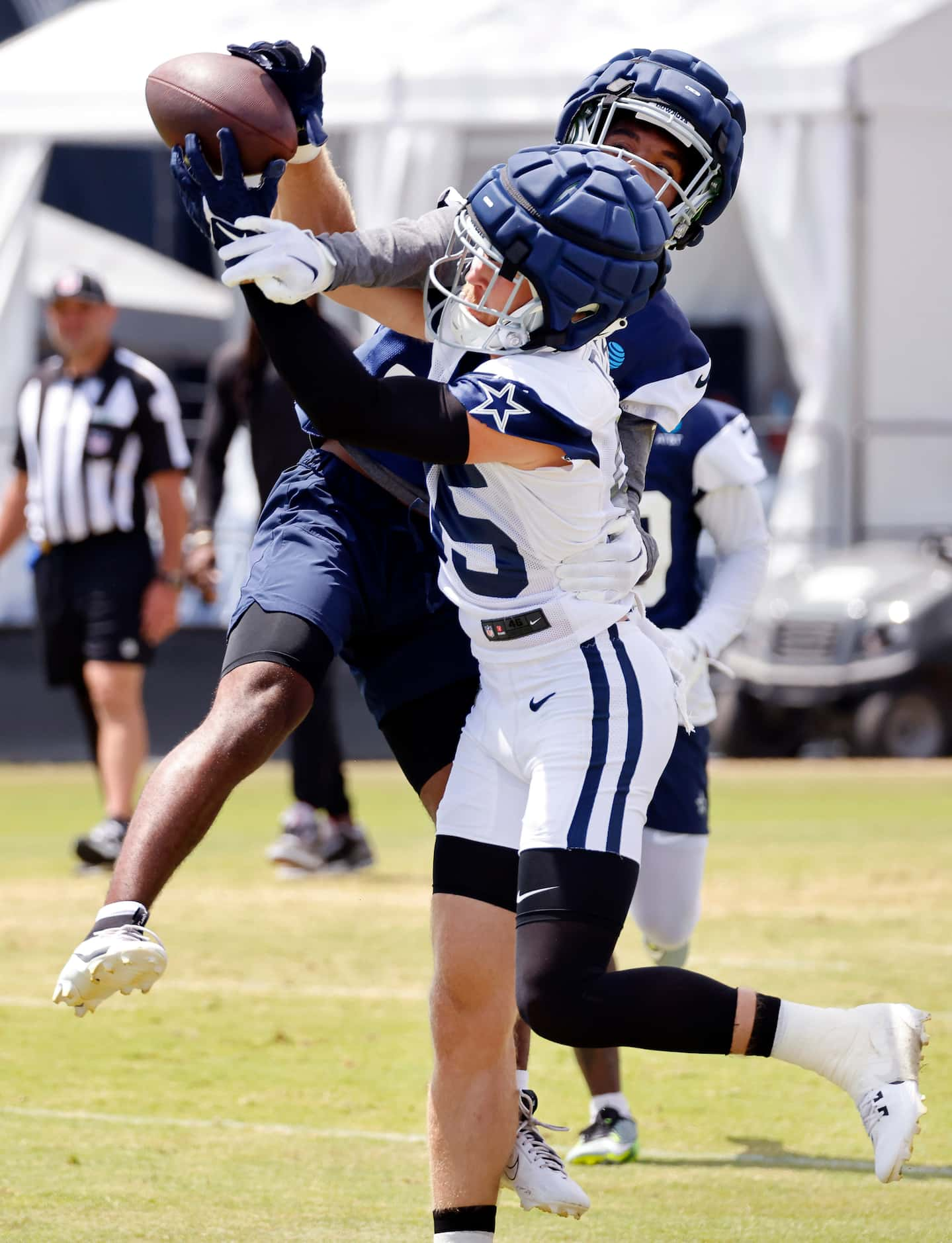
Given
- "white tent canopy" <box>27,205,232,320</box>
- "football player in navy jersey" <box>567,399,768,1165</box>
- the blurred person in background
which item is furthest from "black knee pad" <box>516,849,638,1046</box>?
"white tent canopy" <box>27,205,232,320</box>

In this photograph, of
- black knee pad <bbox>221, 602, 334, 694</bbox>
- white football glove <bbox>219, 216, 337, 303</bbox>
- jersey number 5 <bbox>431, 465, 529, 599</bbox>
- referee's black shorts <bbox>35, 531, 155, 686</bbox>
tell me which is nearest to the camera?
white football glove <bbox>219, 216, 337, 303</bbox>

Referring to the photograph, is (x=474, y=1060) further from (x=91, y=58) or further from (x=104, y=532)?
(x=91, y=58)

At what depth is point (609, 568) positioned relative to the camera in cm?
352

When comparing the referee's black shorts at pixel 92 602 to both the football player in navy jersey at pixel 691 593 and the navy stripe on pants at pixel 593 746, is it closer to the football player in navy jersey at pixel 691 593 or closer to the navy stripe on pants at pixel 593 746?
the football player in navy jersey at pixel 691 593

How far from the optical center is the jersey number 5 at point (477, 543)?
3.44 metres

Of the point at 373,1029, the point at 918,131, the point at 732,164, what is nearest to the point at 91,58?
the point at 918,131

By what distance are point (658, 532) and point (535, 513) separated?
1.71 metres

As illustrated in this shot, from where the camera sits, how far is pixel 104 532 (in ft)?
28.8

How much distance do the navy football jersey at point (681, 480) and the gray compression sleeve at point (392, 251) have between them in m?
1.33

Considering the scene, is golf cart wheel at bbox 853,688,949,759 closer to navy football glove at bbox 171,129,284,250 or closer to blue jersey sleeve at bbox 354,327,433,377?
blue jersey sleeve at bbox 354,327,433,377

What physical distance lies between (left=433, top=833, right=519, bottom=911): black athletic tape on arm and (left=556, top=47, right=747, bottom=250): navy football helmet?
3.72 feet

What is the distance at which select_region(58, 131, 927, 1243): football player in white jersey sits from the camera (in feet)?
10.8

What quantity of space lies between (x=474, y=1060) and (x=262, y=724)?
0.69 meters

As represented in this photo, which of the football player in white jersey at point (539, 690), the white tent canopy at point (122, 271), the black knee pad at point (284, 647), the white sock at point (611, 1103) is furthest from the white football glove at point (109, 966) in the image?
the white tent canopy at point (122, 271)
